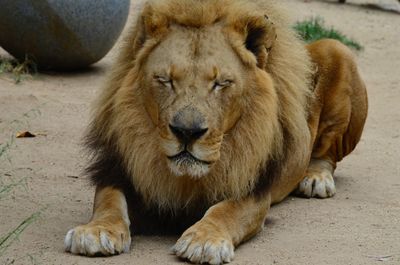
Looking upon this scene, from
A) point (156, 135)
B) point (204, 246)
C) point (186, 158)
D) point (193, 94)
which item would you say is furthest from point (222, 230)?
point (193, 94)

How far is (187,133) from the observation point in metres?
4.99

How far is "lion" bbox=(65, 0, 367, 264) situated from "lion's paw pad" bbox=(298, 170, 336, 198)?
2.93 feet

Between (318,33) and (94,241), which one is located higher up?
(94,241)

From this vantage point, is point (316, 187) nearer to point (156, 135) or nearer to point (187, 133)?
point (156, 135)

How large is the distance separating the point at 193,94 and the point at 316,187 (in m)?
1.96

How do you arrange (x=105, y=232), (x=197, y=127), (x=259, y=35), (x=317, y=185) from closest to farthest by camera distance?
(x=197, y=127)
(x=105, y=232)
(x=259, y=35)
(x=317, y=185)

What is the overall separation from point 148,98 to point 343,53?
2218 mm

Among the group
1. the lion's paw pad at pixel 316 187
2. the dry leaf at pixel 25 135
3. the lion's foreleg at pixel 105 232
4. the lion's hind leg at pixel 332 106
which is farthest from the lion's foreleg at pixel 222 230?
the dry leaf at pixel 25 135

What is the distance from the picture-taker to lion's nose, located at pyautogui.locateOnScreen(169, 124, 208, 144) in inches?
196

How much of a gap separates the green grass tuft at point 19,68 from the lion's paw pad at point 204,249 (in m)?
5.09

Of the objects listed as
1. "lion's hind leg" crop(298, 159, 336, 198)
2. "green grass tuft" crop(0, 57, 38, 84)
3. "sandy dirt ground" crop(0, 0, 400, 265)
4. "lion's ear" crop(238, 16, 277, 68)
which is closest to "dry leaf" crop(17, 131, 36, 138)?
"sandy dirt ground" crop(0, 0, 400, 265)

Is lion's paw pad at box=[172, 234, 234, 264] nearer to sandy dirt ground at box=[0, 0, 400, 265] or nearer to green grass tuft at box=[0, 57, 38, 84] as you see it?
sandy dirt ground at box=[0, 0, 400, 265]

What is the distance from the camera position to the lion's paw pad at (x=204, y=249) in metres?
5.08

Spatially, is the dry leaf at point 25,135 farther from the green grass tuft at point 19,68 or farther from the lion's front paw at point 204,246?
the lion's front paw at point 204,246
